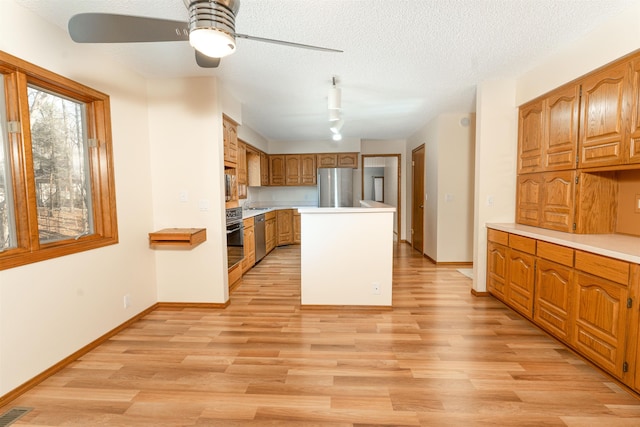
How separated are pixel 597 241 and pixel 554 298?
536 millimetres

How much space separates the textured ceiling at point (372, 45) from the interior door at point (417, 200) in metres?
1.79

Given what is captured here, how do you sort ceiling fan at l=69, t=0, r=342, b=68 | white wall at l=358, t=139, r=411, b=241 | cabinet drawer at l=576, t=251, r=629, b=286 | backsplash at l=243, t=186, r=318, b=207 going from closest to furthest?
ceiling fan at l=69, t=0, r=342, b=68, cabinet drawer at l=576, t=251, r=629, b=286, white wall at l=358, t=139, r=411, b=241, backsplash at l=243, t=186, r=318, b=207

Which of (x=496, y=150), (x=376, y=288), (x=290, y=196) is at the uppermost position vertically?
(x=496, y=150)

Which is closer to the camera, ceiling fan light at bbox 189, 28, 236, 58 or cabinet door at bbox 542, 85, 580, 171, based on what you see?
ceiling fan light at bbox 189, 28, 236, 58

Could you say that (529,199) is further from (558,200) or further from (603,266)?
(603,266)

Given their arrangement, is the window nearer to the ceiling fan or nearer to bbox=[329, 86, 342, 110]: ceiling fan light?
the ceiling fan

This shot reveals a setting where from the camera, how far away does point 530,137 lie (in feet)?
9.72

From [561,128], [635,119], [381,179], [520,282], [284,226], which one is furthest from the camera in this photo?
[381,179]

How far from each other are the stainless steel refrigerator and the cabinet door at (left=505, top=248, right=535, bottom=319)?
4.01 meters

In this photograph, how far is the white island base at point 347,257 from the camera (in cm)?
290

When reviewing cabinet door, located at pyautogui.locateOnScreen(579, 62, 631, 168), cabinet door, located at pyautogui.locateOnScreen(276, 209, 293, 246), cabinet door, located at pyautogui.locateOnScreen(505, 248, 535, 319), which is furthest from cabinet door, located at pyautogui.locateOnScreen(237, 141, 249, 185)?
cabinet door, located at pyautogui.locateOnScreen(579, 62, 631, 168)

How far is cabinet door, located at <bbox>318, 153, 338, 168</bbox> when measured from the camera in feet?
21.8

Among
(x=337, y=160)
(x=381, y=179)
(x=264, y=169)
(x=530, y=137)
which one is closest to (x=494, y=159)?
(x=530, y=137)

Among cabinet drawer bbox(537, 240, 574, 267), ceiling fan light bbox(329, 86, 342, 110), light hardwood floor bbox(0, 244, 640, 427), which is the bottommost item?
light hardwood floor bbox(0, 244, 640, 427)
